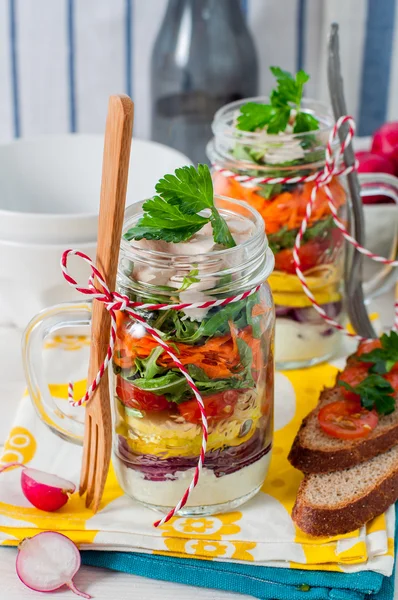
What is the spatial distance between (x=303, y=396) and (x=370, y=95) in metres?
1.25

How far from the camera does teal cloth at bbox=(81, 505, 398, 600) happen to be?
3.36ft

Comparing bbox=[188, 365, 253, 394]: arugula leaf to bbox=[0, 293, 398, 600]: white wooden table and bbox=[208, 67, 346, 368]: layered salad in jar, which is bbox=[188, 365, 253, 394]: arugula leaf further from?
bbox=[208, 67, 346, 368]: layered salad in jar

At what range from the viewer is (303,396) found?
139cm

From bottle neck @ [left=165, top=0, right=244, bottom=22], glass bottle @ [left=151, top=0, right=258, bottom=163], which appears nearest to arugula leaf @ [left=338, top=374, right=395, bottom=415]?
glass bottle @ [left=151, top=0, right=258, bottom=163]

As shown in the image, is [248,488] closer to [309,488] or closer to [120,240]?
[309,488]

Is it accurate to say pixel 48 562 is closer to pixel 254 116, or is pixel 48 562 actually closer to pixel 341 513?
pixel 341 513

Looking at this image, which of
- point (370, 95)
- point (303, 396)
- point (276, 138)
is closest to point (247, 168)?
point (276, 138)

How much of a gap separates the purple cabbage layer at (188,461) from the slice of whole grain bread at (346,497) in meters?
0.09

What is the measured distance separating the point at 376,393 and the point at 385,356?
9cm

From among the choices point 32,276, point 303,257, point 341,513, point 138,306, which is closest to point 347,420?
point 341,513

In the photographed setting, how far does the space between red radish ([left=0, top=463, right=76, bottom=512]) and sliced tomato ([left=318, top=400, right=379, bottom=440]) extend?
351 millimetres

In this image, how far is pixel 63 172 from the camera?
1710 mm

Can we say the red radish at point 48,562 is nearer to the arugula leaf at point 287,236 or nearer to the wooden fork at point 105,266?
the wooden fork at point 105,266

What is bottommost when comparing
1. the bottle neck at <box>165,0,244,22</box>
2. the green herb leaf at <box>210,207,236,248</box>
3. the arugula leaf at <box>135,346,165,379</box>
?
the arugula leaf at <box>135,346,165,379</box>
